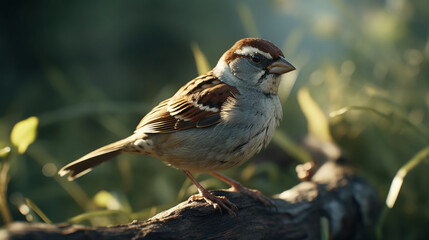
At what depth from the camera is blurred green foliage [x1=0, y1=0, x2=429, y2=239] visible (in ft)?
8.97

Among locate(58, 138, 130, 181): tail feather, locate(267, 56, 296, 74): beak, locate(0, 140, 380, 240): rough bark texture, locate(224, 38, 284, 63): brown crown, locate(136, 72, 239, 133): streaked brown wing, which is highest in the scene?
locate(224, 38, 284, 63): brown crown

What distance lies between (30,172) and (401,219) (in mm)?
2624

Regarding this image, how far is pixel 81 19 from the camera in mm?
3625

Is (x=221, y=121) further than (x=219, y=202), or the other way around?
(x=221, y=121)

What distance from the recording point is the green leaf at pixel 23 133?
181cm

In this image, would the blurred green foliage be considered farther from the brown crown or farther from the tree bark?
the brown crown

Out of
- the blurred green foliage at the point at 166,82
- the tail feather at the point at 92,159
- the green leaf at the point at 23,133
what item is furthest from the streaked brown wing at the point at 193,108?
the blurred green foliage at the point at 166,82

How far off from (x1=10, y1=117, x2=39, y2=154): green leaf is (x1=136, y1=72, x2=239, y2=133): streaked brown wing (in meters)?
0.49

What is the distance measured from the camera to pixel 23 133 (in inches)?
71.9

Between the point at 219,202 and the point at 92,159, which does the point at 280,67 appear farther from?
the point at 92,159

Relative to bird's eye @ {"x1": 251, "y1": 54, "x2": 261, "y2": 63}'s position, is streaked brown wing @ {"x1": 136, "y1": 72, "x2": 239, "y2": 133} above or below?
below

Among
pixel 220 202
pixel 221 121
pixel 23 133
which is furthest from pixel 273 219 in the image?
pixel 23 133

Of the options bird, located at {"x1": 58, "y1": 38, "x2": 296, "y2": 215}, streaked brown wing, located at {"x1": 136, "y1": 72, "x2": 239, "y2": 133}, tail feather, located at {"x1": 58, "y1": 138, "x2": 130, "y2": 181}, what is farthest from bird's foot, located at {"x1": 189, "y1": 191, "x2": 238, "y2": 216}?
tail feather, located at {"x1": 58, "y1": 138, "x2": 130, "y2": 181}

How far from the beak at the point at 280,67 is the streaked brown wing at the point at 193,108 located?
0.20 meters
